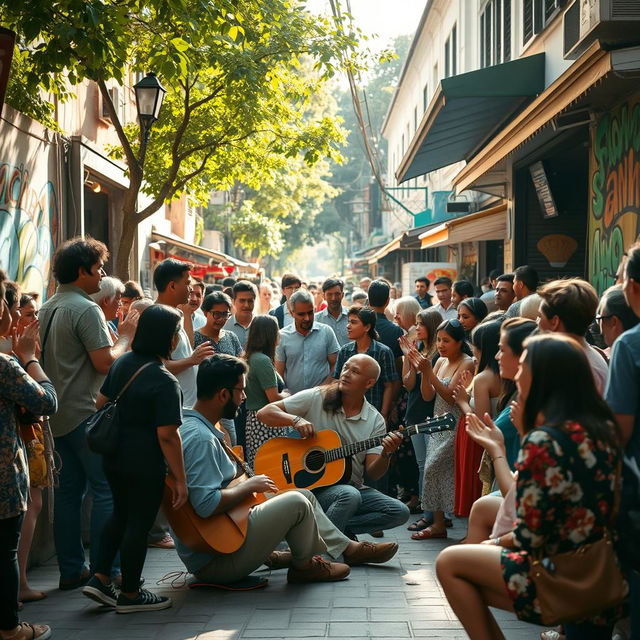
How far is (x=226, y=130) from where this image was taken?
50.0 feet

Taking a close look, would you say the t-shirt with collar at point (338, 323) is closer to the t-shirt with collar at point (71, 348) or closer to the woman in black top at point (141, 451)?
the t-shirt with collar at point (71, 348)

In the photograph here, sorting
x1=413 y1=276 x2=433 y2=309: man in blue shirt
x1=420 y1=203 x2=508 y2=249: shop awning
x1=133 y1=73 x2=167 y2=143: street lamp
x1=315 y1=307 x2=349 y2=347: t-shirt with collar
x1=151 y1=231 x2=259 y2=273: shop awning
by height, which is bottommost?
x1=315 y1=307 x2=349 y2=347: t-shirt with collar

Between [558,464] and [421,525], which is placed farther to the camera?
[421,525]

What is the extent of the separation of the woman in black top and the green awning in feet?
24.8

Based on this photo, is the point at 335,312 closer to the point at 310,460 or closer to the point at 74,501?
the point at 310,460

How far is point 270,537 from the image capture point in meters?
5.96

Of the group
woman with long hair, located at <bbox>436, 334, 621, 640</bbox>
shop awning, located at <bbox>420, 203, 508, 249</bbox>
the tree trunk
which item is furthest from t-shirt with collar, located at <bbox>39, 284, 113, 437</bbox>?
shop awning, located at <bbox>420, 203, 508, 249</bbox>

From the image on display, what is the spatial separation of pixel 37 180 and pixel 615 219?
7.05m

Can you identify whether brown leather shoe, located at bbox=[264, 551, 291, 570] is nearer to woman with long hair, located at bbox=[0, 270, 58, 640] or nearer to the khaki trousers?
the khaki trousers

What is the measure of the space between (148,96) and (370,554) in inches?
284

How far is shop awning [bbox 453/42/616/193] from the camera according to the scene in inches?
285

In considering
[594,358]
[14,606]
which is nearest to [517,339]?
[594,358]

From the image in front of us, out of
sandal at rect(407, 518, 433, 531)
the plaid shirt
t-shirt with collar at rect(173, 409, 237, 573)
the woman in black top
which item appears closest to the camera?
the woman in black top

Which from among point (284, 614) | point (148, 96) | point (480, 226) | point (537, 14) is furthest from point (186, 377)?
point (480, 226)
